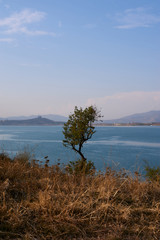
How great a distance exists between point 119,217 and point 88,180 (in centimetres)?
157

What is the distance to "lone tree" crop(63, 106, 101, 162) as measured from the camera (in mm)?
23466

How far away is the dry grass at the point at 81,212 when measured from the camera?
303cm

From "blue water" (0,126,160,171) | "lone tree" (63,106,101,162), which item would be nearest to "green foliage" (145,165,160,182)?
"blue water" (0,126,160,171)

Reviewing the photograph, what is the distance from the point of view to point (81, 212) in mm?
3582

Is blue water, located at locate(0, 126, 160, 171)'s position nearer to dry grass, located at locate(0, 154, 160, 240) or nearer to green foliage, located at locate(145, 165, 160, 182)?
green foliage, located at locate(145, 165, 160, 182)

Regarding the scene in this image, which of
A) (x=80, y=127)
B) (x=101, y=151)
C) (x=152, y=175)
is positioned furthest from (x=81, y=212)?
(x=101, y=151)

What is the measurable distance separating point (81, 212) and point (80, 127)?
64.8ft

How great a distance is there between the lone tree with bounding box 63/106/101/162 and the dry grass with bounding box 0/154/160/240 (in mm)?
18693

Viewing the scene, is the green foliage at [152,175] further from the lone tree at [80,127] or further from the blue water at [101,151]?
the lone tree at [80,127]

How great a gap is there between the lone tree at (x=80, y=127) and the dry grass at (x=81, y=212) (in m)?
18.7

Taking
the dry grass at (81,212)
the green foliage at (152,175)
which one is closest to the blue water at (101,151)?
the green foliage at (152,175)

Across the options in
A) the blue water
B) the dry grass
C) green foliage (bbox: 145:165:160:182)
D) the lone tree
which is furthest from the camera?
the lone tree

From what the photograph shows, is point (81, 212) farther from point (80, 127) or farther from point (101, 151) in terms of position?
point (101, 151)

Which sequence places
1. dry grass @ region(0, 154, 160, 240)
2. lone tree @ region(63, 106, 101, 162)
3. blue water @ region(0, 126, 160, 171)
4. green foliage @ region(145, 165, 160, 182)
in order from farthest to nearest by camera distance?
lone tree @ region(63, 106, 101, 162), blue water @ region(0, 126, 160, 171), green foliage @ region(145, 165, 160, 182), dry grass @ region(0, 154, 160, 240)
